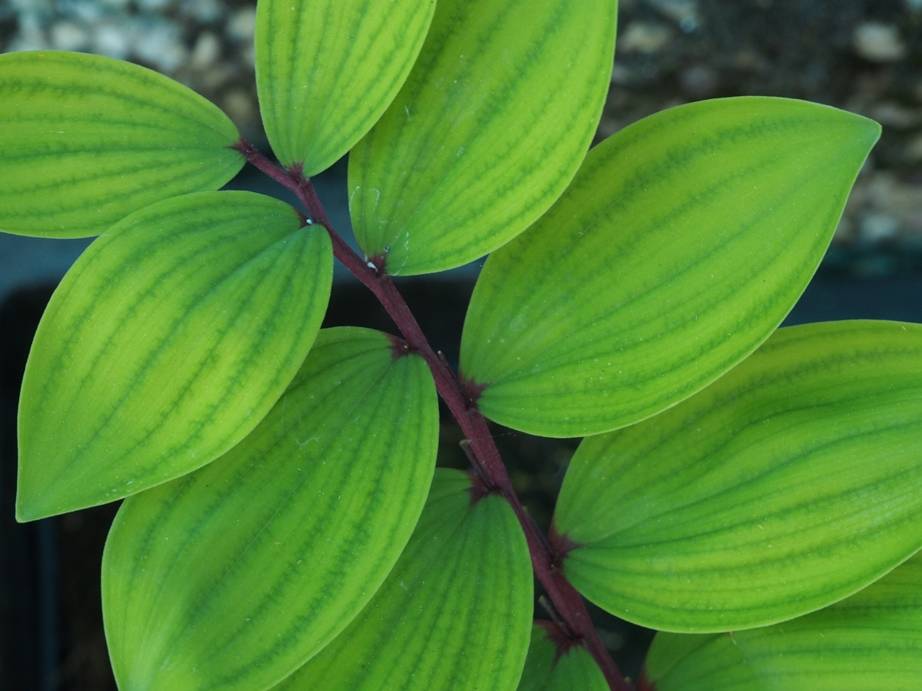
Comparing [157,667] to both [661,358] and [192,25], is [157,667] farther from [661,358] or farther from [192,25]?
[192,25]

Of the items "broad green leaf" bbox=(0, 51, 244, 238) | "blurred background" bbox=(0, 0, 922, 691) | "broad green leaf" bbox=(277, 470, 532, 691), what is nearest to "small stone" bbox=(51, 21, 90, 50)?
"blurred background" bbox=(0, 0, 922, 691)

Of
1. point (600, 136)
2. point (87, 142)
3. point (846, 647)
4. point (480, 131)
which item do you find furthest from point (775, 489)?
point (600, 136)

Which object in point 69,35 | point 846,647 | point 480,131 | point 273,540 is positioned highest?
point 69,35

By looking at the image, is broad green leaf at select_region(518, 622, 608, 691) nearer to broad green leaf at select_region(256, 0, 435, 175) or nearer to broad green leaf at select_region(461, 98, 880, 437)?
broad green leaf at select_region(461, 98, 880, 437)

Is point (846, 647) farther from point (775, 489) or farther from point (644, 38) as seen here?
point (644, 38)

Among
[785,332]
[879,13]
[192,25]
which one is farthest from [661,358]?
[192,25]

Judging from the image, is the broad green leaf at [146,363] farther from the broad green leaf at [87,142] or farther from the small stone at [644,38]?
the small stone at [644,38]
